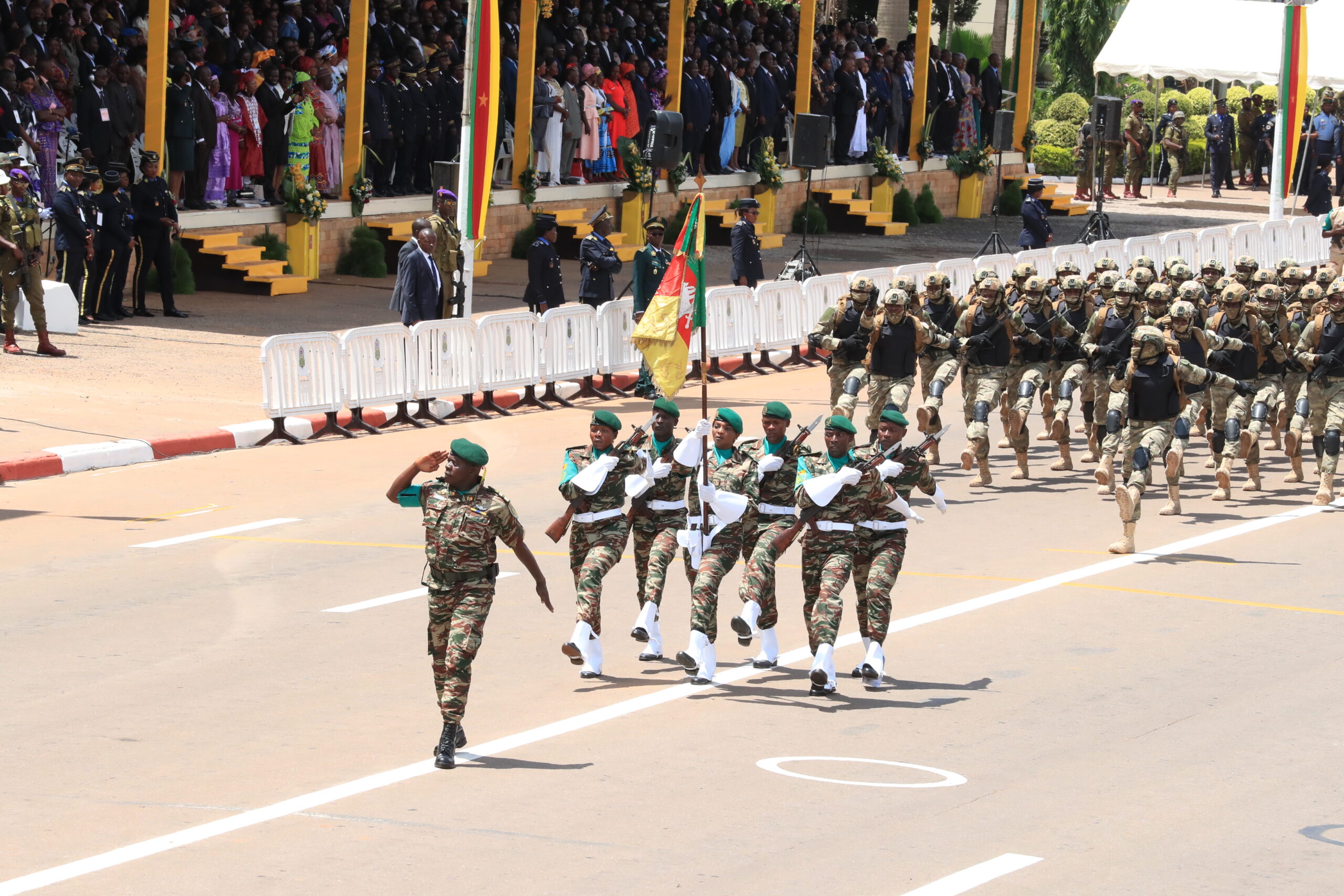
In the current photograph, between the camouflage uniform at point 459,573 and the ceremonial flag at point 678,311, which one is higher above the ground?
the ceremonial flag at point 678,311

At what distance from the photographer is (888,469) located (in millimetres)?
11852

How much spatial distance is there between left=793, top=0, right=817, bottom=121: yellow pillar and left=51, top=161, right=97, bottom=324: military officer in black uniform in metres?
15.9

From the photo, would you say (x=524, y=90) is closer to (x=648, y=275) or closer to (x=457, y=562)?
(x=648, y=275)

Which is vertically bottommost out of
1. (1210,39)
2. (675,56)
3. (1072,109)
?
(1072,109)

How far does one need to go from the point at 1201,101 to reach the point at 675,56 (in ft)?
95.5

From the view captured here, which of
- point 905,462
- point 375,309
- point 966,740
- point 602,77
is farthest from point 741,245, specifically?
point 966,740

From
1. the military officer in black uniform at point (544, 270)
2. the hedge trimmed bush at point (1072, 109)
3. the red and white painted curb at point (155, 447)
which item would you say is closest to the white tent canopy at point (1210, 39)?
the hedge trimmed bush at point (1072, 109)

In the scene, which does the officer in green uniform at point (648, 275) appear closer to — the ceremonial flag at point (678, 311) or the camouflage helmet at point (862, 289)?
the camouflage helmet at point (862, 289)

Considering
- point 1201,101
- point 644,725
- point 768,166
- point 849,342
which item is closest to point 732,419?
point 644,725

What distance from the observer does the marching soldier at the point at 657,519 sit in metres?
12.3

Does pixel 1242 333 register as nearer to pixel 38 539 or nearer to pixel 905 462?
pixel 905 462

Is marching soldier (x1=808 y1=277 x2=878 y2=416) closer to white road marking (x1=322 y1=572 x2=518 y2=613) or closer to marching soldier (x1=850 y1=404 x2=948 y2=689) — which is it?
white road marking (x1=322 y1=572 x2=518 y2=613)

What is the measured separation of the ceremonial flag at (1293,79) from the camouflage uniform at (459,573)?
24537 millimetres

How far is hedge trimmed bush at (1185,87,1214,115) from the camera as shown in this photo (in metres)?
58.9
